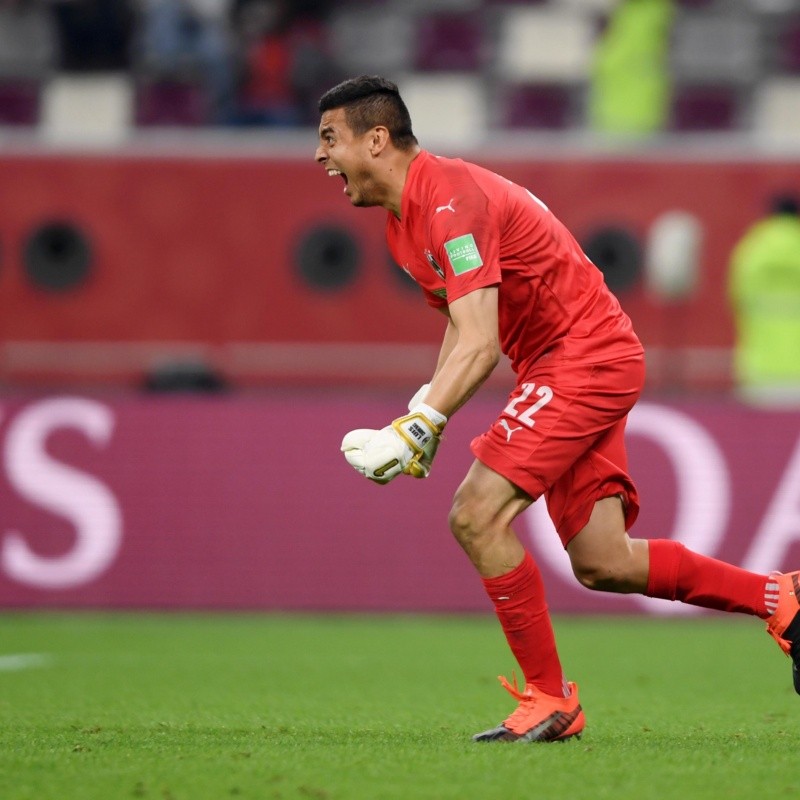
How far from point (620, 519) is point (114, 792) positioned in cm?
194

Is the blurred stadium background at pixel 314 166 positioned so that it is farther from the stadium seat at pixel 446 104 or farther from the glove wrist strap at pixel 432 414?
the glove wrist strap at pixel 432 414

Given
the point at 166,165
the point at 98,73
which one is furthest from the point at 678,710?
the point at 98,73

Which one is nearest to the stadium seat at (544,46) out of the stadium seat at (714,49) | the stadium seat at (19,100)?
the stadium seat at (714,49)

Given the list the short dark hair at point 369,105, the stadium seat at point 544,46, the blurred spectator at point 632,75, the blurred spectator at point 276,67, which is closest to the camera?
the short dark hair at point 369,105

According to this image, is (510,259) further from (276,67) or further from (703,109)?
(703,109)

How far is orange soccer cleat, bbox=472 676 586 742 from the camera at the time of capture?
515 centimetres

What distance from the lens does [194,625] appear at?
997 cm

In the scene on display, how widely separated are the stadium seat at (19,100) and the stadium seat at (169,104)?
1.23 m

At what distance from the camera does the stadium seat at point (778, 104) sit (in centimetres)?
1636

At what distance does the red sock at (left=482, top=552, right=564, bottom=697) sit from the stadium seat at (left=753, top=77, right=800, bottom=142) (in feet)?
39.1

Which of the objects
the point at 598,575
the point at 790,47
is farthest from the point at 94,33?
the point at 598,575

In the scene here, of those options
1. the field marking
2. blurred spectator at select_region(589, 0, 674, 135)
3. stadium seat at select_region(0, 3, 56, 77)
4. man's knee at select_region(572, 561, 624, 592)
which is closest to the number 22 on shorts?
man's knee at select_region(572, 561, 624, 592)

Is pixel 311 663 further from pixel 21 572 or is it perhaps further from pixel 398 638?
pixel 21 572

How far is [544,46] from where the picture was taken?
16.6 m
